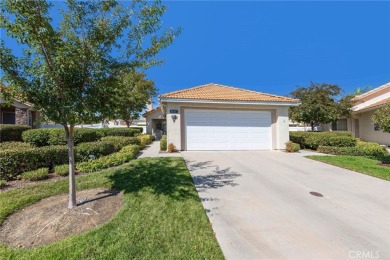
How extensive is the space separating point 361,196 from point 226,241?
418 centimetres

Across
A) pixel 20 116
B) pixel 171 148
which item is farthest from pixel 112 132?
pixel 171 148

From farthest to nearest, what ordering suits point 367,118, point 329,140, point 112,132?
point 367,118 < point 112,132 < point 329,140

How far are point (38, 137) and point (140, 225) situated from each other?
36.5ft

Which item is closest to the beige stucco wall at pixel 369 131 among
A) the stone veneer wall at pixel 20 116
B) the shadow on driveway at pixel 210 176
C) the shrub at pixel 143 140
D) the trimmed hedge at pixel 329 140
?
the trimmed hedge at pixel 329 140

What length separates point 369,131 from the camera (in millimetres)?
16547

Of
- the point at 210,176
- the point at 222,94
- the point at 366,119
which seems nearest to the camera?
the point at 210,176

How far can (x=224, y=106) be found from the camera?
37.1 feet

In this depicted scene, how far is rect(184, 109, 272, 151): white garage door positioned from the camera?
1105cm

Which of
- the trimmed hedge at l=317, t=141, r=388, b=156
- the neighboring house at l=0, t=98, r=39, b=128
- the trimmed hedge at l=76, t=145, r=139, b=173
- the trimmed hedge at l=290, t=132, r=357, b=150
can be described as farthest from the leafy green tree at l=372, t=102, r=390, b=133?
the neighboring house at l=0, t=98, r=39, b=128

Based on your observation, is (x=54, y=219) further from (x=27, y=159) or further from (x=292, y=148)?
(x=292, y=148)

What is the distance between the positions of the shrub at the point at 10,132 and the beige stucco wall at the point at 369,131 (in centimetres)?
2569

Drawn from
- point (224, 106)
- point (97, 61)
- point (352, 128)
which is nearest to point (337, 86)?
point (352, 128)

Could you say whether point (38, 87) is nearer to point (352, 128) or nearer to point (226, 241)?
point (226, 241)

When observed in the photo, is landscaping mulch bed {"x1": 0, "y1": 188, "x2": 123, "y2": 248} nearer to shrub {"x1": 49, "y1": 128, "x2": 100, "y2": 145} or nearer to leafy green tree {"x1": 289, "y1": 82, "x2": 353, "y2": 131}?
shrub {"x1": 49, "y1": 128, "x2": 100, "y2": 145}
